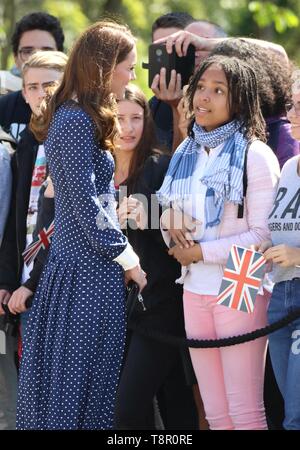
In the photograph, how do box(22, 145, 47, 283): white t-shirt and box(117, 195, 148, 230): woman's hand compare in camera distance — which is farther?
box(22, 145, 47, 283): white t-shirt

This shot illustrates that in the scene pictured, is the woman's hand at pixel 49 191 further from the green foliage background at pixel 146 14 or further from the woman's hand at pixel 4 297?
the green foliage background at pixel 146 14

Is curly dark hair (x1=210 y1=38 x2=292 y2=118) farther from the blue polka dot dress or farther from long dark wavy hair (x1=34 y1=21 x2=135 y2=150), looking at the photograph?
the blue polka dot dress

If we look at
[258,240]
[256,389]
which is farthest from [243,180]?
[256,389]

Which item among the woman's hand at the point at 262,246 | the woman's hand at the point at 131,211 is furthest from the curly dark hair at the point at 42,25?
the woman's hand at the point at 262,246

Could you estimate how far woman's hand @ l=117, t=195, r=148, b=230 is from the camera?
4590 millimetres

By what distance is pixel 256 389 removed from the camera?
426 centimetres

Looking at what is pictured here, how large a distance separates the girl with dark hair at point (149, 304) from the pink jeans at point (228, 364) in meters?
0.30

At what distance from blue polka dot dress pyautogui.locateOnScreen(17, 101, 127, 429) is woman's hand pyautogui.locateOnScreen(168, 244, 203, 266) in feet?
1.16

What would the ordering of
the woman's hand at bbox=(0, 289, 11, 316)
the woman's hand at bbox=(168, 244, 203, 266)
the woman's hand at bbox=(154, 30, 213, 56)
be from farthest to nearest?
the woman's hand at bbox=(154, 30, 213, 56) < the woman's hand at bbox=(0, 289, 11, 316) < the woman's hand at bbox=(168, 244, 203, 266)

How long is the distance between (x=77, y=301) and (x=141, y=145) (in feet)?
3.79

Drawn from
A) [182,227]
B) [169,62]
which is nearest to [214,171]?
[182,227]

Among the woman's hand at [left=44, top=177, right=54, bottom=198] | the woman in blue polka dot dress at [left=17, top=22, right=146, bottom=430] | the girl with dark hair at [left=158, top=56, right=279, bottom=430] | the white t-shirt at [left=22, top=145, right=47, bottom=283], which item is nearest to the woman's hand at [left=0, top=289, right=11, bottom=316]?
the white t-shirt at [left=22, top=145, right=47, bottom=283]
